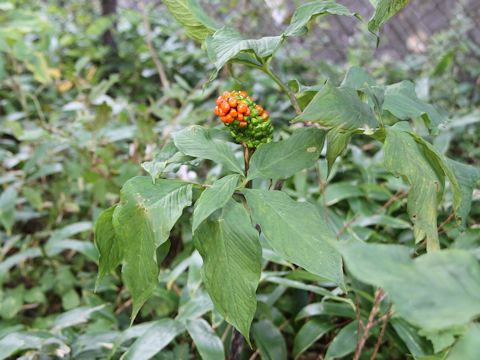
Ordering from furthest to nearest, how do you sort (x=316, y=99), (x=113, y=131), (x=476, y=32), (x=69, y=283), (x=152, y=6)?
(x=152, y=6)
(x=476, y=32)
(x=113, y=131)
(x=69, y=283)
(x=316, y=99)

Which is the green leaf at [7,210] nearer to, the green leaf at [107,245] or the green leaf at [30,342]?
the green leaf at [30,342]

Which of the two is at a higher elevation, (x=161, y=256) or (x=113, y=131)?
(x=161, y=256)

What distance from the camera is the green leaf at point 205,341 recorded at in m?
0.71

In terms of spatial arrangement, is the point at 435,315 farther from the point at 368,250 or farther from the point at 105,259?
the point at 105,259

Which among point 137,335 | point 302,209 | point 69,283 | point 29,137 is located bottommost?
point 69,283

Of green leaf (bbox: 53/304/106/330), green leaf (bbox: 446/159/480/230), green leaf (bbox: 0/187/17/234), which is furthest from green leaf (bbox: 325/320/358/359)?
green leaf (bbox: 0/187/17/234)

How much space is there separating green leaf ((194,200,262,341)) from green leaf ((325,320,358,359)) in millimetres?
352

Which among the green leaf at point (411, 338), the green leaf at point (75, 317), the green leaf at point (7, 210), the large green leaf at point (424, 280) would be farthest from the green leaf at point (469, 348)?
the green leaf at point (7, 210)

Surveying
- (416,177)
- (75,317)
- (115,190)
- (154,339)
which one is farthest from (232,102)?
(115,190)

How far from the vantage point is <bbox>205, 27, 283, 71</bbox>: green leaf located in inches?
18.4

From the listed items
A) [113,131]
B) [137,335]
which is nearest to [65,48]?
[113,131]

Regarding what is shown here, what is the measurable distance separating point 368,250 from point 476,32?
2.64 meters

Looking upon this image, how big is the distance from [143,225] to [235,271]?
108 millimetres

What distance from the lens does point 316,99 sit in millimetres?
444
